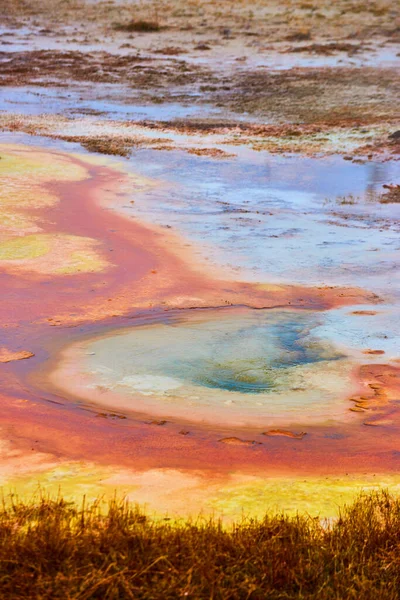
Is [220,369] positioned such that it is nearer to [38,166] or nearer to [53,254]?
[53,254]

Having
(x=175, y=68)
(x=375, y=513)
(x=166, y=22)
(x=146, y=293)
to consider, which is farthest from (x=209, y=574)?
(x=166, y=22)

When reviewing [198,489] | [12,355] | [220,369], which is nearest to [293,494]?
[198,489]

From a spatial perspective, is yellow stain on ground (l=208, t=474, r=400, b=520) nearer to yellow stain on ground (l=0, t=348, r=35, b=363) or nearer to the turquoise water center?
the turquoise water center

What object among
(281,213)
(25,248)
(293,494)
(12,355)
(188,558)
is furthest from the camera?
(281,213)

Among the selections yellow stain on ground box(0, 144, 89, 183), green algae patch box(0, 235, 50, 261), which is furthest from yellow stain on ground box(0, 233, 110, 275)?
yellow stain on ground box(0, 144, 89, 183)

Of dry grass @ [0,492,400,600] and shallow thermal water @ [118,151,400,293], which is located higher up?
dry grass @ [0,492,400,600]

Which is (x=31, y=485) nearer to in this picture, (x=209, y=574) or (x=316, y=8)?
(x=209, y=574)
